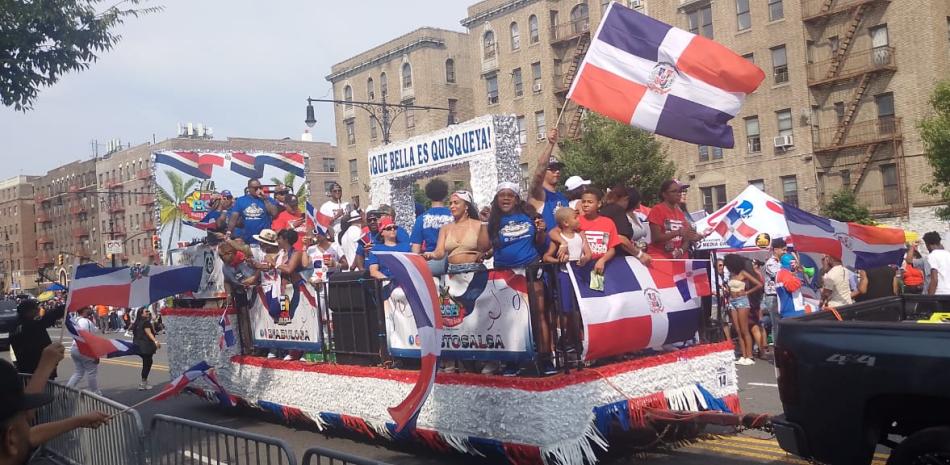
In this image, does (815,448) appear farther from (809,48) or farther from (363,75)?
(363,75)

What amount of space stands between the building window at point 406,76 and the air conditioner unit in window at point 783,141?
24060 mm

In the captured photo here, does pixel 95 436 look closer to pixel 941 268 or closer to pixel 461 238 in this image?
pixel 461 238

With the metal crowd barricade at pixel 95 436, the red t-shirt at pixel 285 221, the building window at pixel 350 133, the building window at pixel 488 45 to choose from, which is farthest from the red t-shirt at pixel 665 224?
the building window at pixel 350 133

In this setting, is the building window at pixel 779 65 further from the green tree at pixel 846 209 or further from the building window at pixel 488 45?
the building window at pixel 488 45

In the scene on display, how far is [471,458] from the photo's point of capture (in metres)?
7.86

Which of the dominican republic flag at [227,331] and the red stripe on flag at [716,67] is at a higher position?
the red stripe on flag at [716,67]

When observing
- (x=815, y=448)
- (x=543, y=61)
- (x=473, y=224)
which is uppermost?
(x=543, y=61)

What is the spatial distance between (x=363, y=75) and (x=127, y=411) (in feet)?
165

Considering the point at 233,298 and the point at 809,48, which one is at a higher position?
the point at 809,48

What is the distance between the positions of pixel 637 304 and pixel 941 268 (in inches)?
287

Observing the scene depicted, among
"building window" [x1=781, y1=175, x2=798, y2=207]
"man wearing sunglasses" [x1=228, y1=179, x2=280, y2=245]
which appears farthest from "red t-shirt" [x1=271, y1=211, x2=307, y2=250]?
"building window" [x1=781, y1=175, x2=798, y2=207]

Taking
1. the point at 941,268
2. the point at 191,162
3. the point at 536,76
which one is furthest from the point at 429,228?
the point at 536,76

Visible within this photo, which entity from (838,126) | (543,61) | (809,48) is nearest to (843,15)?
(809,48)

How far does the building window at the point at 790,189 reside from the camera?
116 ft
